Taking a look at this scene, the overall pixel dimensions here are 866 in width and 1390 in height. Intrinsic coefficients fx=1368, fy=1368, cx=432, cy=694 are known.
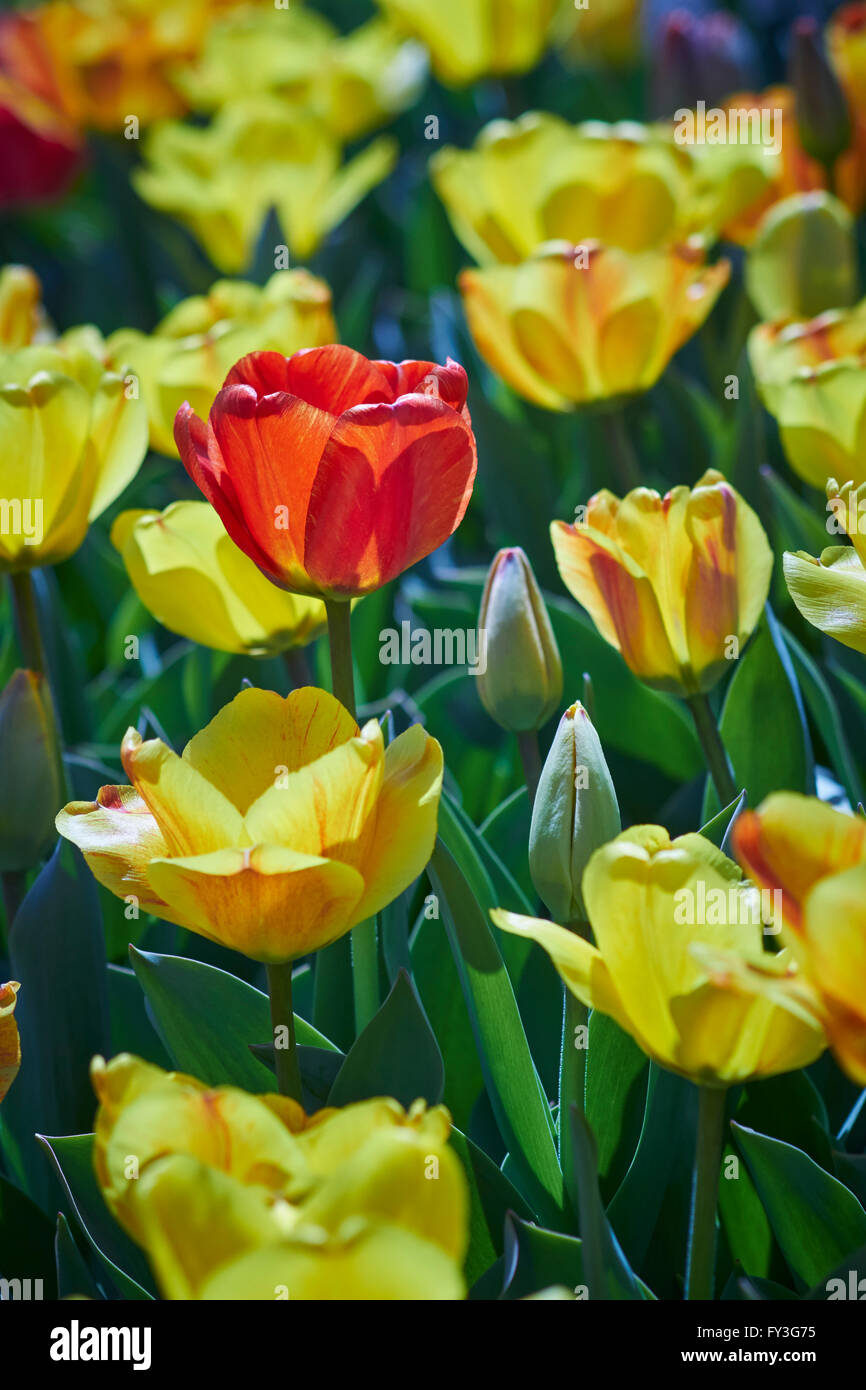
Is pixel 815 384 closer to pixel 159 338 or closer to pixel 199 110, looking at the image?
pixel 159 338

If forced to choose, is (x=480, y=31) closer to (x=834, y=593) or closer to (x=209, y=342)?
(x=209, y=342)

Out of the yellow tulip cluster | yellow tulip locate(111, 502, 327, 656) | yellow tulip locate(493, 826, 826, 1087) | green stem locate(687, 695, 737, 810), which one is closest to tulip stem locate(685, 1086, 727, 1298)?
yellow tulip locate(493, 826, 826, 1087)

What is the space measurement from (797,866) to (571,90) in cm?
175

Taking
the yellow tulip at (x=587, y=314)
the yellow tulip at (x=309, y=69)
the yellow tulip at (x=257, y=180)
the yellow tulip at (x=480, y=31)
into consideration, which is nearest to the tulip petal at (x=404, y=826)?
the yellow tulip at (x=587, y=314)

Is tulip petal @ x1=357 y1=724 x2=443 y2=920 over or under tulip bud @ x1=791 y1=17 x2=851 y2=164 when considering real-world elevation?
under

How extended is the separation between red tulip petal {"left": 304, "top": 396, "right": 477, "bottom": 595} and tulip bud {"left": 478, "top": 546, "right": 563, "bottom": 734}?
0.08 metres

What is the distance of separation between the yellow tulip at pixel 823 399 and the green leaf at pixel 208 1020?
1.48ft

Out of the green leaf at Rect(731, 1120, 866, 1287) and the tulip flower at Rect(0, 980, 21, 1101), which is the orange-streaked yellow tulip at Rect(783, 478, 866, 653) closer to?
the green leaf at Rect(731, 1120, 866, 1287)

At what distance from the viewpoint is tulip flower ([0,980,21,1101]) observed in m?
0.55

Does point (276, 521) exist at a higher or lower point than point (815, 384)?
lower

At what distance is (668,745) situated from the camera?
92 cm

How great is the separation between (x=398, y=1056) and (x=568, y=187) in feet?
2.55

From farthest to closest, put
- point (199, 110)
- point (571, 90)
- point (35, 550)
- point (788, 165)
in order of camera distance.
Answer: point (571, 90), point (199, 110), point (788, 165), point (35, 550)
